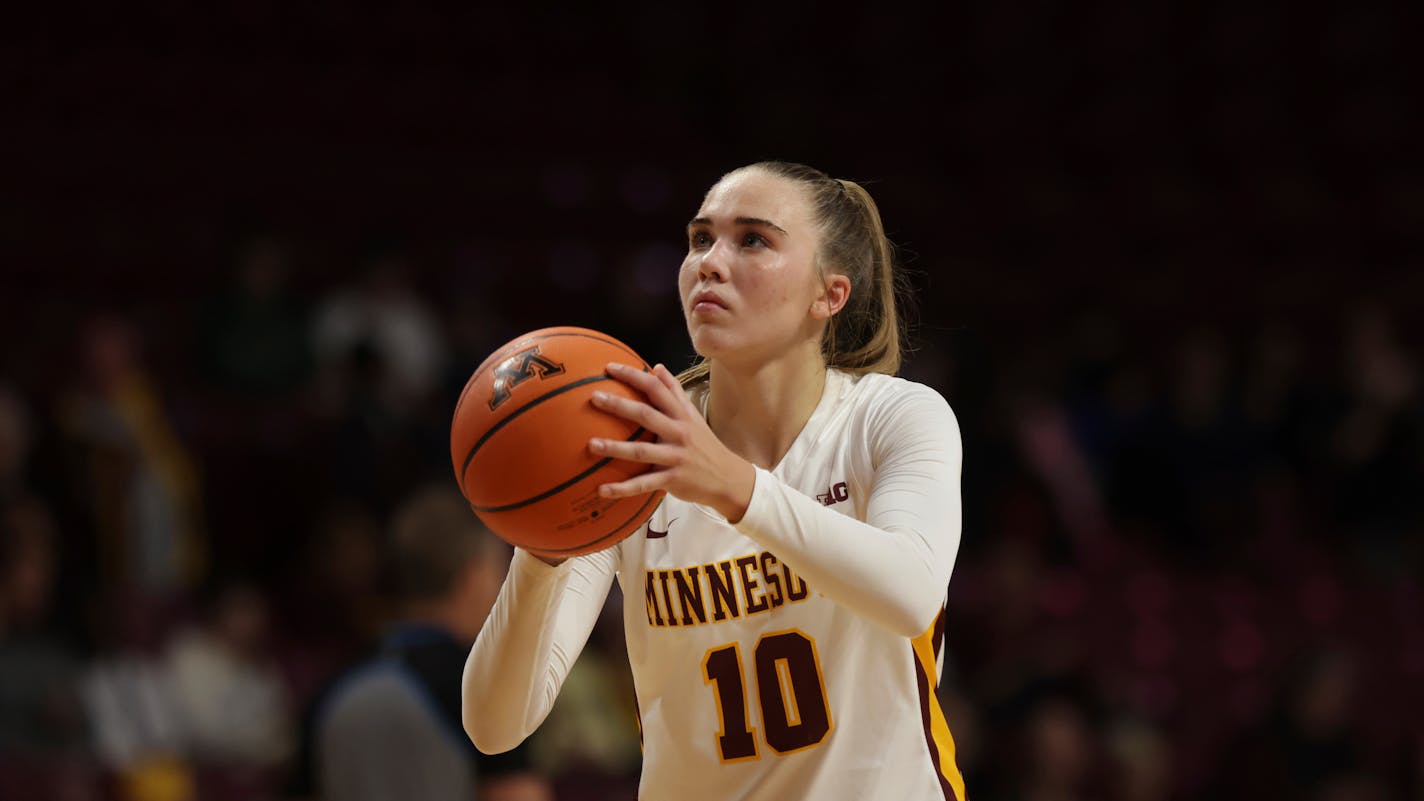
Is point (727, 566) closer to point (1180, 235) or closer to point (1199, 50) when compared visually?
point (1180, 235)

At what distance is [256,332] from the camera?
8.77 m

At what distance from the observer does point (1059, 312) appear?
11281 millimetres

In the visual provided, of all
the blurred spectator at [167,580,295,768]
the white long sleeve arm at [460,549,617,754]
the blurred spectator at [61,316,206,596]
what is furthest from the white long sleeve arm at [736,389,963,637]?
the blurred spectator at [61,316,206,596]

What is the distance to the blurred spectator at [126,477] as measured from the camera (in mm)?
7934

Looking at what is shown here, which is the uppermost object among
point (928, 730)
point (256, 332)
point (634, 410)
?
point (256, 332)

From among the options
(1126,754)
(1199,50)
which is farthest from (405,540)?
(1199,50)

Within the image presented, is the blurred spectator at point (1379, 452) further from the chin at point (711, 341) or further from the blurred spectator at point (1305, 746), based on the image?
the chin at point (711, 341)

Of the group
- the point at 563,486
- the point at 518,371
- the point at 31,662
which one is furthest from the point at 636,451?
the point at 31,662

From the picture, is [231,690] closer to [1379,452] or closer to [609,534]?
[609,534]

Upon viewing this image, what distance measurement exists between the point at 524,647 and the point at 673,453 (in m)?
0.69

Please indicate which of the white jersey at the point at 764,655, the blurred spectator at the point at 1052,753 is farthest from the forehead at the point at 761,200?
the blurred spectator at the point at 1052,753

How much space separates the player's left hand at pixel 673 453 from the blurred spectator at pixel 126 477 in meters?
6.05

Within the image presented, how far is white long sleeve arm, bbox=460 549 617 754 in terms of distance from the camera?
2939 millimetres

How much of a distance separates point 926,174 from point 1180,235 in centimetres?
197
